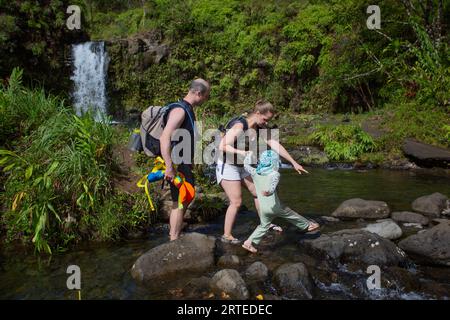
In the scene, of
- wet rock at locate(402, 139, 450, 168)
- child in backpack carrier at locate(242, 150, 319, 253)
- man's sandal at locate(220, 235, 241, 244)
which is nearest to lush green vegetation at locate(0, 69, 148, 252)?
man's sandal at locate(220, 235, 241, 244)

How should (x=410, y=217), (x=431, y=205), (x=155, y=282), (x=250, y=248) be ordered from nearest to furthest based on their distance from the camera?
(x=155, y=282)
(x=250, y=248)
(x=410, y=217)
(x=431, y=205)

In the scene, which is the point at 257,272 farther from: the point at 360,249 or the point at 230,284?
the point at 360,249

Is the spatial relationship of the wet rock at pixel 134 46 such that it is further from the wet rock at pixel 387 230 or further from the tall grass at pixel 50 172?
the wet rock at pixel 387 230

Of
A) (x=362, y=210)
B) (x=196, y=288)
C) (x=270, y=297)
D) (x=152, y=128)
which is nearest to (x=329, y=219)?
(x=362, y=210)

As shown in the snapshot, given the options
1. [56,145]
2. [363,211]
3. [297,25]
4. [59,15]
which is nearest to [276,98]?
[297,25]

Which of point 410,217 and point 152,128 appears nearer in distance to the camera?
point 152,128

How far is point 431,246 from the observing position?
4715 mm

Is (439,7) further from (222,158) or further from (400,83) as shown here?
(222,158)

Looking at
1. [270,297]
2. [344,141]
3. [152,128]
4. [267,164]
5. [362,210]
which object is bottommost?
[270,297]

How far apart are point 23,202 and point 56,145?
925 mm

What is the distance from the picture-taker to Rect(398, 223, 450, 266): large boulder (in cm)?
459

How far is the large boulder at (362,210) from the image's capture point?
634cm

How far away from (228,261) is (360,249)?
1559 millimetres

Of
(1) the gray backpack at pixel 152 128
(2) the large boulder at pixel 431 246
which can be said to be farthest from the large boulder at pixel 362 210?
(1) the gray backpack at pixel 152 128
